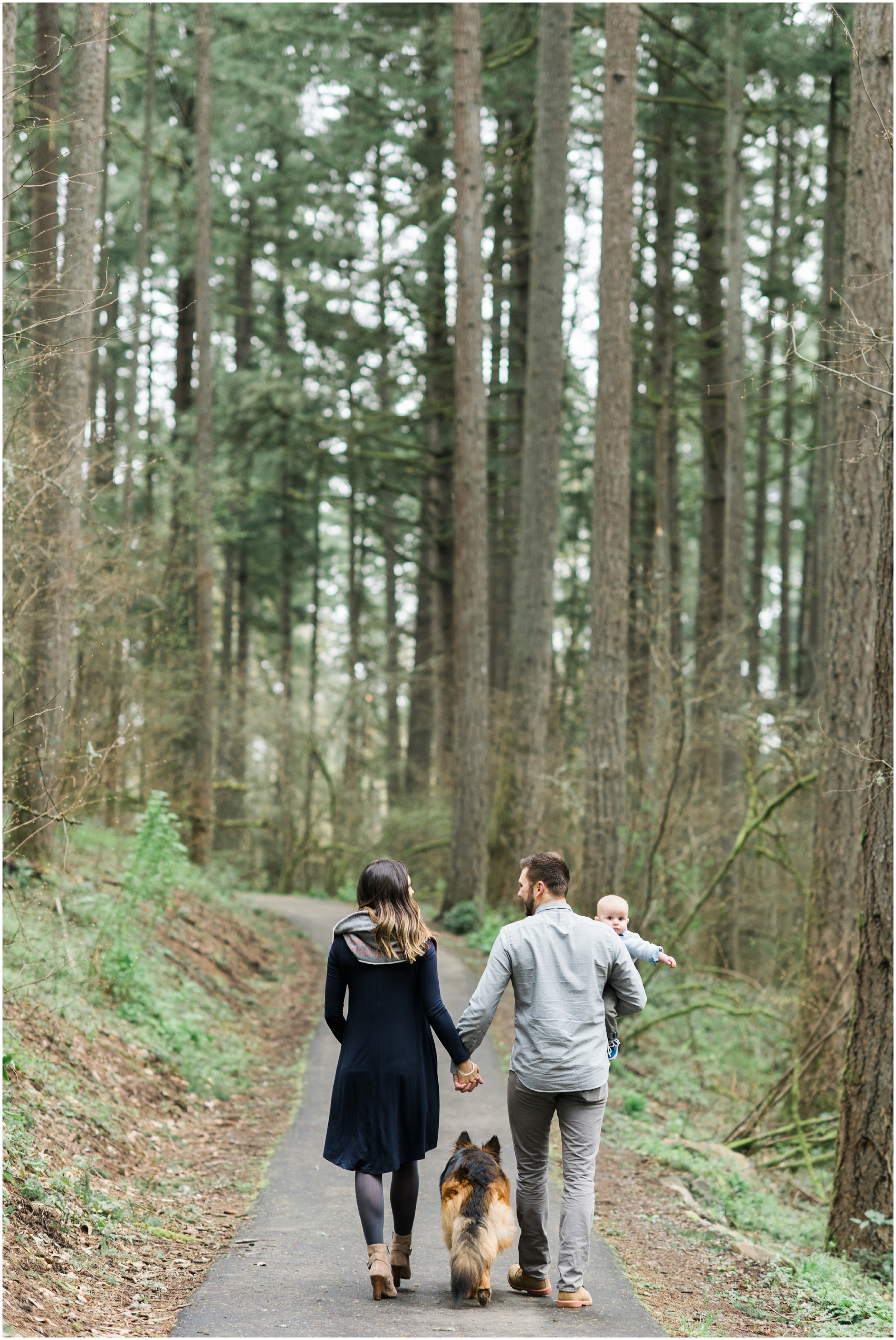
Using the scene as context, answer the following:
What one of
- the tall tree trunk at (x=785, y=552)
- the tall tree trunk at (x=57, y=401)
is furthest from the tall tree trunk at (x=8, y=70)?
the tall tree trunk at (x=785, y=552)

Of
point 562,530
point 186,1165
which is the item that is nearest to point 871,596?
A: point 186,1165

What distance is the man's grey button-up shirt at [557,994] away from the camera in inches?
190

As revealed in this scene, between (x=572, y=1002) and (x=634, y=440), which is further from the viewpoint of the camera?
(x=634, y=440)

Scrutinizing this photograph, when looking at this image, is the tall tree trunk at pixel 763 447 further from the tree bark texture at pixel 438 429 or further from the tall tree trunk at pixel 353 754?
the tall tree trunk at pixel 353 754

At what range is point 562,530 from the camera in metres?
27.8

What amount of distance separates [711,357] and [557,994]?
21338mm

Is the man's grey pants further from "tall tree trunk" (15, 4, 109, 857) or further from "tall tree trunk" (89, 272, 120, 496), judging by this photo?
"tall tree trunk" (15, 4, 109, 857)

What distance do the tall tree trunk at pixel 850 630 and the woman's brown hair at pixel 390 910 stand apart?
5202mm

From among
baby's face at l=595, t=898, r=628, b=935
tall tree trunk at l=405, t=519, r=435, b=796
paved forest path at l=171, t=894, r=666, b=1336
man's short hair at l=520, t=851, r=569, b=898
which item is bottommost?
paved forest path at l=171, t=894, r=666, b=1336

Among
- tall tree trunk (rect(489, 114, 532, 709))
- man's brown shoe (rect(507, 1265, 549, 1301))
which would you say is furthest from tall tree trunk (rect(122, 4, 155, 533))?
man's brown shoe (rect(507, 1265, 549, 1301))

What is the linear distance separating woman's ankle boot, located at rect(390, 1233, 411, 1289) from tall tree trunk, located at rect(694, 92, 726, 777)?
1717cm

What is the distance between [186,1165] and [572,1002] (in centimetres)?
343

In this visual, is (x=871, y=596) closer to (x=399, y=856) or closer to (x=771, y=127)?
(x=399, y=856)

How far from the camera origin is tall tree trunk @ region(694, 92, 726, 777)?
2264 cm
